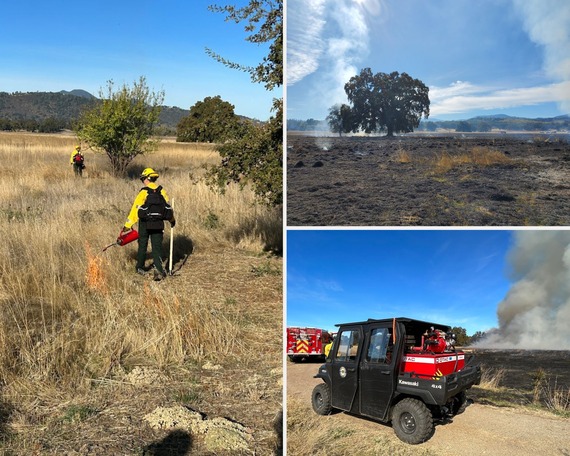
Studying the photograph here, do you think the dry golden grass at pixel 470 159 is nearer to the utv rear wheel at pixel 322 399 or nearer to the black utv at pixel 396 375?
the black utv at pixel 396 375

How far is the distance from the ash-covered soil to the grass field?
1940 mm

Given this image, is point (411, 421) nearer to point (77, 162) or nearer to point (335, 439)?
point (335, 439)

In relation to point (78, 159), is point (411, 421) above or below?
below

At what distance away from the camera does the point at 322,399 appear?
5.02 feet

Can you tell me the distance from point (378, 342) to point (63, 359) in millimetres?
3546

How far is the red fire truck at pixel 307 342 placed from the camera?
1497 mm

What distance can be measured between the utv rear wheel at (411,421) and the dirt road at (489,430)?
0.13 feet

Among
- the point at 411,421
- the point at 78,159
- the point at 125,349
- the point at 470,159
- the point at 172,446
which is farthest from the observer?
the point at 78,159

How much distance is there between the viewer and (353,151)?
3.80 meters

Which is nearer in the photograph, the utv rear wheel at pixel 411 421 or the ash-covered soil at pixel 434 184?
the utv rear wheel at pixel 411 421

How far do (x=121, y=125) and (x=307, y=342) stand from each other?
24319 millimetres

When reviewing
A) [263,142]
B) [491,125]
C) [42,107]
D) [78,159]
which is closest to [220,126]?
[263,142]

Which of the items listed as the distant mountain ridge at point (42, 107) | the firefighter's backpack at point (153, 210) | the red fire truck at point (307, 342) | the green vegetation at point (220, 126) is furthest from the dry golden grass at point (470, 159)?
the distant mountain ridge at point (42, 107)

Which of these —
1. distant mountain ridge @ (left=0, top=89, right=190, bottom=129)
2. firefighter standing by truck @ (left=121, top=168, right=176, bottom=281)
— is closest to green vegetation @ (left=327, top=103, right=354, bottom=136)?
firefighter standing by truck @ (left=121, top=168, right=176, bottom=281)
